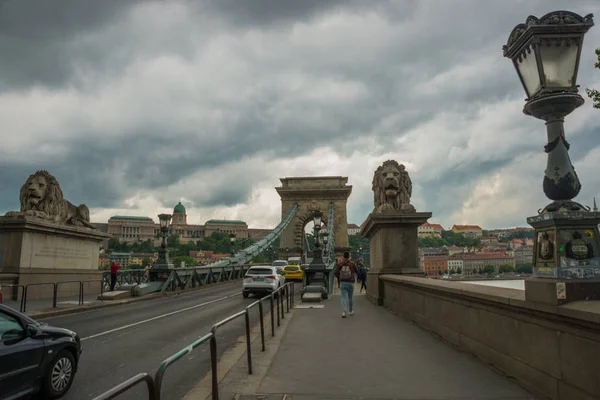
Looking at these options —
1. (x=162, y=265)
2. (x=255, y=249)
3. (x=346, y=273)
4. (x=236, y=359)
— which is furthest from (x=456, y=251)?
(x=236, y=359)

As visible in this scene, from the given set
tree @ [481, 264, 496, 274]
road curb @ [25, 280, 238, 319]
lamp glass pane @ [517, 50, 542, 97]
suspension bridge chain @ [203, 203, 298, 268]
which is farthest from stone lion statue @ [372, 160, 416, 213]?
tree @ [481, 264, 496, 274]

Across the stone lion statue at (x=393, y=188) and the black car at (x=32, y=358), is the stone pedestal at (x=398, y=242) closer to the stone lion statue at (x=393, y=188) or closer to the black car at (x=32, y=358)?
the stone lion statue at (x=393, y=188)

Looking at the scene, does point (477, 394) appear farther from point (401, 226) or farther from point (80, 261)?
point (80, 261)

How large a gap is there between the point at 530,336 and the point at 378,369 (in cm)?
203

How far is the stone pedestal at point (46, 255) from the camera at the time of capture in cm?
1552

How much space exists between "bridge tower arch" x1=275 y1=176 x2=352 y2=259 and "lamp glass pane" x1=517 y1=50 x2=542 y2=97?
5999 cm

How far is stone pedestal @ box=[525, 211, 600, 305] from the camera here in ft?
12.6

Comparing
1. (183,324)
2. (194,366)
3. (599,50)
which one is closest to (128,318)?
(183,324)

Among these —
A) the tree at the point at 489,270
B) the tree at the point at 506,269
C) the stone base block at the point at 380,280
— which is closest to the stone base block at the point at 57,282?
the stone base block at the point at 380,280

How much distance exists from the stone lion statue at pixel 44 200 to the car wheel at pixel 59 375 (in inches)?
515

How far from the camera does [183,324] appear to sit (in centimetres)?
1093

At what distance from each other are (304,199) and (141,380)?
64552 mm

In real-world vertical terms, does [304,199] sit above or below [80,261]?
above

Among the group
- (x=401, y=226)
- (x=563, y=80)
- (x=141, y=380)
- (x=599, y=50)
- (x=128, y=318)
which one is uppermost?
(x=599, y=50)
